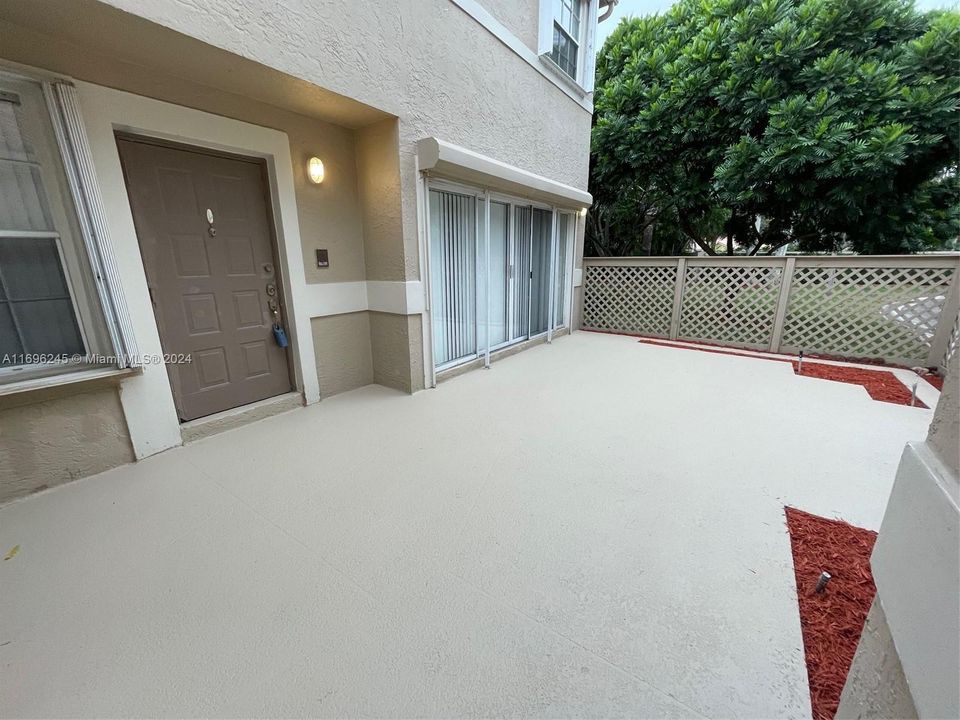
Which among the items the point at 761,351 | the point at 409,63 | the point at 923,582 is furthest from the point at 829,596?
the point at 761,351

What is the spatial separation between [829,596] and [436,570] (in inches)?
64.6

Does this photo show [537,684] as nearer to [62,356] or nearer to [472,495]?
[472,495]

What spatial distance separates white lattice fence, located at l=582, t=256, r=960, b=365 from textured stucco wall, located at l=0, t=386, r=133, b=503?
6630 mm

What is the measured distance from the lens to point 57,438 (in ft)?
7.60

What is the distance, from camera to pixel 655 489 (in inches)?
91.4

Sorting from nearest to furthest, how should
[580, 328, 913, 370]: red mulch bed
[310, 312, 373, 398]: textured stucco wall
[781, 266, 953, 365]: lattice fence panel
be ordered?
1. [310, 312, 373, 398]: textured stucco wall
2. [781, 266, 953, 365]: lattice fence panel
3. [580, 328, 913, 370]: red mulch bed

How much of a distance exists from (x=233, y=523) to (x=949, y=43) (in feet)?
30.9

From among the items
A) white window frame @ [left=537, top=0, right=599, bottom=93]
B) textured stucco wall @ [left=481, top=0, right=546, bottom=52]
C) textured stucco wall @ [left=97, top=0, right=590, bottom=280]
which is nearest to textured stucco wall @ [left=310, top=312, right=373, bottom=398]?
textured stucco wall @ [left=97, top=0, right=590, bottom=280]

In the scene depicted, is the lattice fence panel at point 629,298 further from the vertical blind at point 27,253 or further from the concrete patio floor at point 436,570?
the vertical blind at point 27,253

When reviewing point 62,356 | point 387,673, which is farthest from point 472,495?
point 62,356

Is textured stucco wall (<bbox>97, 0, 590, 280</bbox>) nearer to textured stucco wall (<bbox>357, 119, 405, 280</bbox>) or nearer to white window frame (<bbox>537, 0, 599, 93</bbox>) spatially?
textured stucco wall (<bbox>357, 119, 405, 280</bbox>)

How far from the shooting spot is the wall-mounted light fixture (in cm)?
327

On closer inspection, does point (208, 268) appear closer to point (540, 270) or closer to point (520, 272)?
point (520, 272)

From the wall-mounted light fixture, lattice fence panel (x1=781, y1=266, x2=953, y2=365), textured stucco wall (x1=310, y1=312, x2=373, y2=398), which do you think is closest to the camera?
the wall-mounted light fixture
